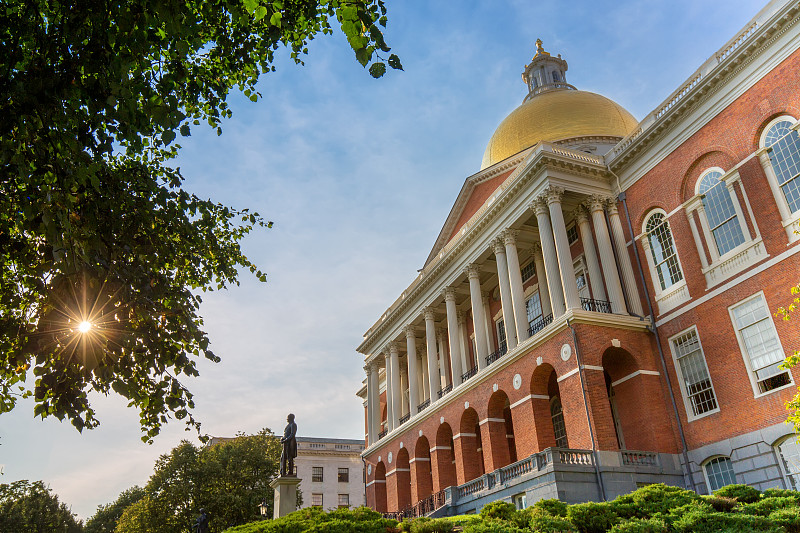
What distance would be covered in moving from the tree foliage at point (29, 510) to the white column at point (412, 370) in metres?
38.1

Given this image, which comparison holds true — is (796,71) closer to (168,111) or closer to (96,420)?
(168,111)

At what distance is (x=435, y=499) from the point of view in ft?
103

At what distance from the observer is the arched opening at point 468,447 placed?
3162 centimetres

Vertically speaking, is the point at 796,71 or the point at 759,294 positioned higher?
the point at 796,71

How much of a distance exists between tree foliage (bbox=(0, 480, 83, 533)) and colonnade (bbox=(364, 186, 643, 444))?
38.6 meters

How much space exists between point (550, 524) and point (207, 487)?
1420 inches

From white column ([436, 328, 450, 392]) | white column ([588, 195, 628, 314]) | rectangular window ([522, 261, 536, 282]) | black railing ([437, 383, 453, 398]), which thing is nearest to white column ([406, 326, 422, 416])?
white column ([436, 328, 450, 392])

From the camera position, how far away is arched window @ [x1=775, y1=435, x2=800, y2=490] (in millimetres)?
19250

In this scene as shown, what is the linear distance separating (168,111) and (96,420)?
6.25 metres

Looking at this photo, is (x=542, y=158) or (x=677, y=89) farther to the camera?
(x=542, y=158)

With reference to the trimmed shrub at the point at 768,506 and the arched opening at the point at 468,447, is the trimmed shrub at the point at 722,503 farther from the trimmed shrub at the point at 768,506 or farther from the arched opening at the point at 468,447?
the arched opening at the point at 468,447

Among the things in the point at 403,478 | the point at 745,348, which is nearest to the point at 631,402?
the point at 745,348

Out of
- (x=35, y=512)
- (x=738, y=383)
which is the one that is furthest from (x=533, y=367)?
(x=35, y=512)

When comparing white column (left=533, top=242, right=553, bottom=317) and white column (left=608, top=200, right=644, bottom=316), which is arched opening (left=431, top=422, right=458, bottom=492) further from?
white column (left=608, top=200, right=644, bottom=316)
